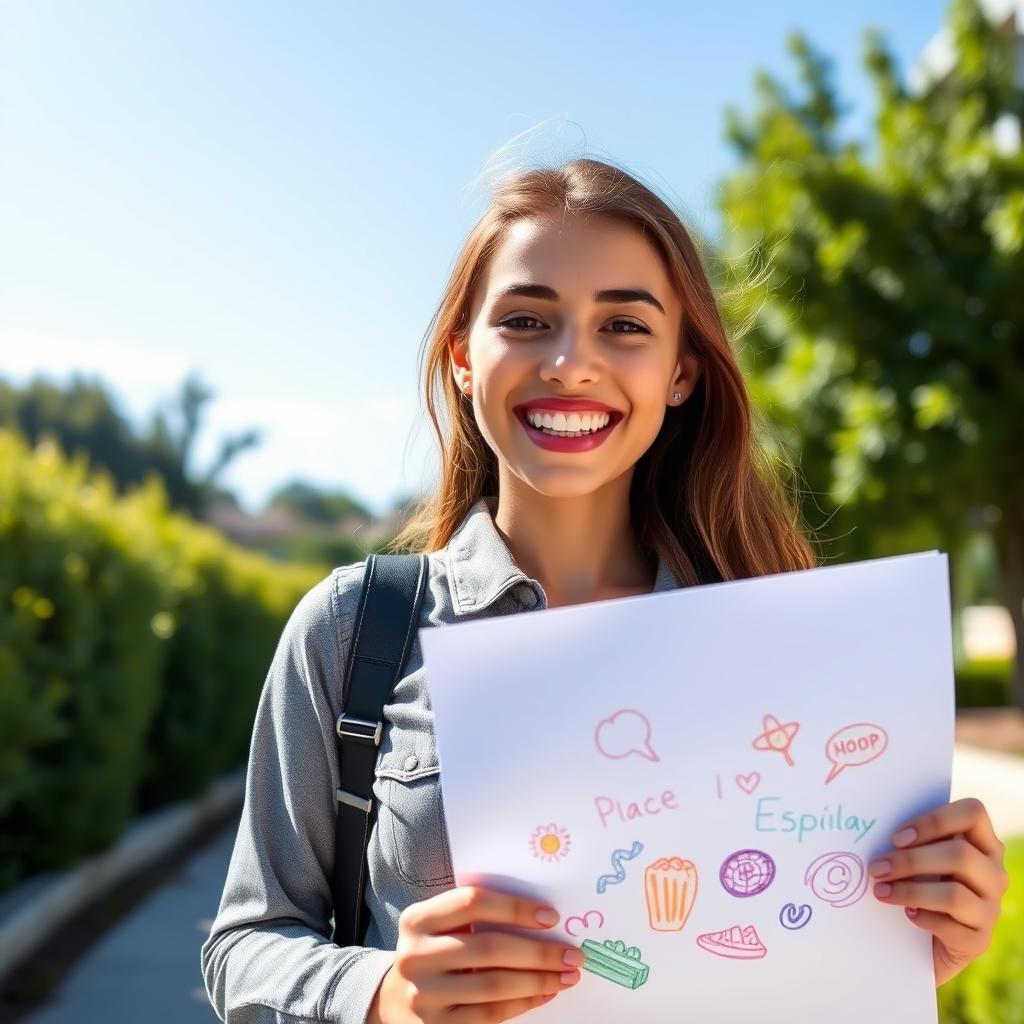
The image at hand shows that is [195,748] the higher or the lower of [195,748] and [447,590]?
the higher

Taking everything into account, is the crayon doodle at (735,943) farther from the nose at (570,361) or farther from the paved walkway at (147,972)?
the paved walkway at (147,972)

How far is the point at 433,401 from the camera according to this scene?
2.03 metres

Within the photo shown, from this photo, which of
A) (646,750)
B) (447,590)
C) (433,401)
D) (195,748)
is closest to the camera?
(646,750)

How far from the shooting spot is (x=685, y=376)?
1854 millimetres

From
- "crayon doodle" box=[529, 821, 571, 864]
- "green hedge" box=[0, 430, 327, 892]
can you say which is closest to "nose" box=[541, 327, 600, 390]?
"crayon doodle" box=[529, 821, 571, 864]

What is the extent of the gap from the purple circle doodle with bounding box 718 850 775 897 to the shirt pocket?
0.34 metres

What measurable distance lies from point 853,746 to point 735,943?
26 centimetres

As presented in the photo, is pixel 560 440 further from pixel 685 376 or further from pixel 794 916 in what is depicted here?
pixel 794 916

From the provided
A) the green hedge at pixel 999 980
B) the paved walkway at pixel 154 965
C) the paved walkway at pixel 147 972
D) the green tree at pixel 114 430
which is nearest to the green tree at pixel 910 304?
the paved walkway at pixel 154 965

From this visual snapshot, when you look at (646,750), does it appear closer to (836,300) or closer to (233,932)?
(233,932)

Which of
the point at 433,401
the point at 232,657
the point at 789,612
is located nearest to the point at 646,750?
the point at 789,612

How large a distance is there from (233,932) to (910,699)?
Result: 35.0 inches

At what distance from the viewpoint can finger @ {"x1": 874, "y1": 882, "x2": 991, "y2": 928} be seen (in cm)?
136

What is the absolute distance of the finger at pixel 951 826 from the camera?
1.37m
